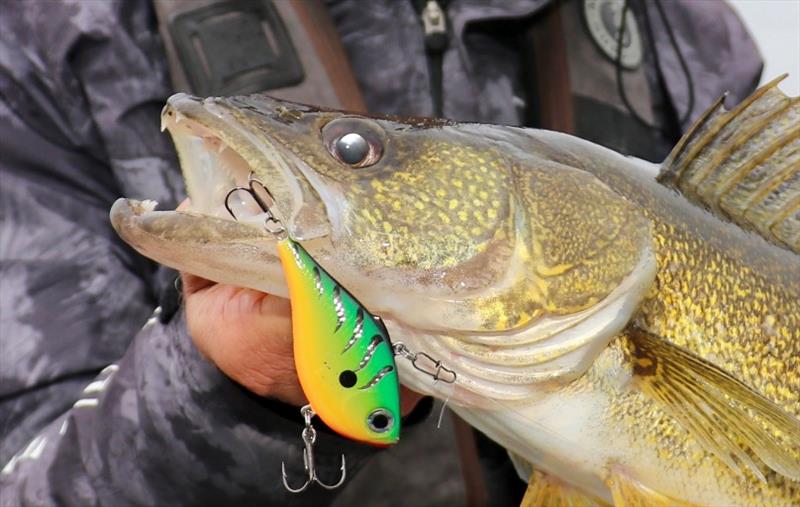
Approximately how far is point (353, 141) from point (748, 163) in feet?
1.81

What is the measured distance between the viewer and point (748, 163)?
127cm

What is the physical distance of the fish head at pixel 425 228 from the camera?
97cm

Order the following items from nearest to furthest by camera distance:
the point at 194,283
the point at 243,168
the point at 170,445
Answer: the point at 243,168 < the point at 194,283 < the point at 170,445

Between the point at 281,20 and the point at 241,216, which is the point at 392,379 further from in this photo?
the point at 281,20

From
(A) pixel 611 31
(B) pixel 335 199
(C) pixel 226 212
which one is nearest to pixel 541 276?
(B) pixel 335 199

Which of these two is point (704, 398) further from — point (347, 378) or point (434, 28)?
point (434, 28)

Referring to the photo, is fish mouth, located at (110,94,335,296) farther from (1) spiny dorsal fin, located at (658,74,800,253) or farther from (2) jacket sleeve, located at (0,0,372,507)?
(1) spiny dorsal fin, located at (658,74,800,253)

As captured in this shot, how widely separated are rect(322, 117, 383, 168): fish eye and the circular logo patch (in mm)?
1025

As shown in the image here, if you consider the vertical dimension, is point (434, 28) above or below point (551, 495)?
above

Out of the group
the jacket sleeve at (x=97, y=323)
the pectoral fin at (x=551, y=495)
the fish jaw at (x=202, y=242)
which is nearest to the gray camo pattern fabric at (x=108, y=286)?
the jacket sleeve at (x=97, y=323)

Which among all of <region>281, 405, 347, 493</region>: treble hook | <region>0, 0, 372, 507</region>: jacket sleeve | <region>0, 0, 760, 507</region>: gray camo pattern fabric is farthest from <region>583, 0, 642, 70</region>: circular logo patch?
<region>281, 405, 347, 493</region>: treble hook

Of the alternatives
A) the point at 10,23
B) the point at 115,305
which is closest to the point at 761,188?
the point at 115,305

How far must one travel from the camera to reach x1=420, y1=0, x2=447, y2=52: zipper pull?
1819 mm

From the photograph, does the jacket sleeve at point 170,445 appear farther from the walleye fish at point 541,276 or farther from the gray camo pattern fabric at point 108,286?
the walleye fish at point 541,276
